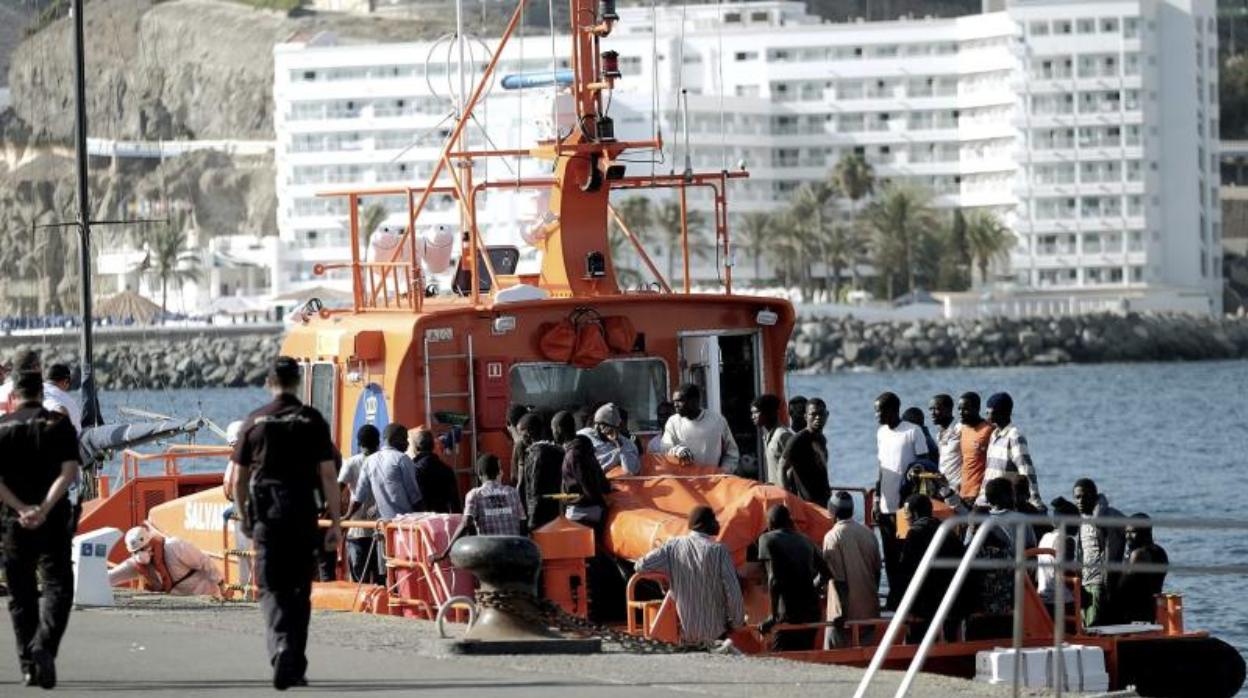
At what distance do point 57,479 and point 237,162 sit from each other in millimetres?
174983

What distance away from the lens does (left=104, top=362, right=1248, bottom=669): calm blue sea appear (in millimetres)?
36312

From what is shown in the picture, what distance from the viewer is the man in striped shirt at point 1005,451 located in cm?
1723

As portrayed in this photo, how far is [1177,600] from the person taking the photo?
56.5ft

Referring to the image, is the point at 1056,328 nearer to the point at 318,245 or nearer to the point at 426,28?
the point at 318,245

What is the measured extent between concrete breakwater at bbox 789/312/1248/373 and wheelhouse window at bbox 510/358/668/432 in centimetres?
11697

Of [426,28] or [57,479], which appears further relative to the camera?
[426,28]

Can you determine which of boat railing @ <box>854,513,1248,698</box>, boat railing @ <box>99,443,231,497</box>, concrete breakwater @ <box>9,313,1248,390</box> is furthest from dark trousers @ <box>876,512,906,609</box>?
concrete breakwater @ <box>9,313,1248,390</box>

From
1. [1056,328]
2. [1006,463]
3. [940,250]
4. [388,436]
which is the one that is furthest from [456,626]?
[940,250]

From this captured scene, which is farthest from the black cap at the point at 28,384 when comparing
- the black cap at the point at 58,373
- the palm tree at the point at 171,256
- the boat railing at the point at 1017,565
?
the palm tree at the point at 171,256

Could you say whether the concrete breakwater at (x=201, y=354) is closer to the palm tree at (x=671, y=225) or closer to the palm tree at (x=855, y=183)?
the palm tree at (x=671, y=225)

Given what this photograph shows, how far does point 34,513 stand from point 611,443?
17.8ft

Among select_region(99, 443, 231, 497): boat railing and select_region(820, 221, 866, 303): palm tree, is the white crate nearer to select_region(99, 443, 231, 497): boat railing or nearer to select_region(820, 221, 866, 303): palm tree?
select_region(99, 443, 231, 497): boat railing

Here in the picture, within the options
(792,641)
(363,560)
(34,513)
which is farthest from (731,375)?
(34,513)

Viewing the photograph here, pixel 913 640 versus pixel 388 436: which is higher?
pixel 388 436
